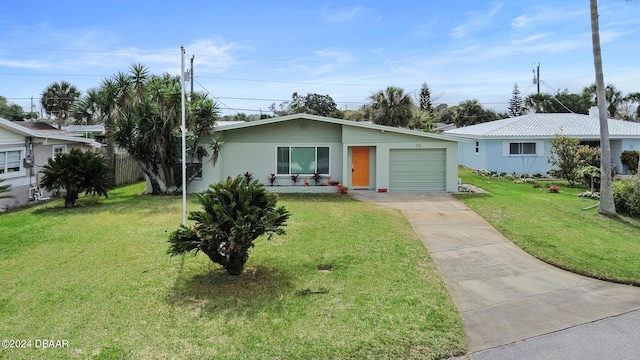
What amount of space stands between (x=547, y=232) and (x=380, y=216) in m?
4.40

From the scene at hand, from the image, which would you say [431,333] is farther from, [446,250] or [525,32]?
[525,32]

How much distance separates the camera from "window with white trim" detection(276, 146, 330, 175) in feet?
59.0

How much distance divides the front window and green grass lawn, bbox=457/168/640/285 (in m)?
6.79

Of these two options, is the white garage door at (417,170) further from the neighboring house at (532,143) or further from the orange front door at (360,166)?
the neighboring house at (532,143)

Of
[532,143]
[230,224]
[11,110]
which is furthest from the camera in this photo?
[11,110]

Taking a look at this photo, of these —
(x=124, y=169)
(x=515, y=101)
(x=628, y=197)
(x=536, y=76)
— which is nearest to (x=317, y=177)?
(x=124, y=169)

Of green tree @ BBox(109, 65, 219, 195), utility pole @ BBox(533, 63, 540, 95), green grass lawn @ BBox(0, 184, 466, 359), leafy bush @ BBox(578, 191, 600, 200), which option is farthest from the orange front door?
utility pole @ BBox(533, 63, 540, 95)

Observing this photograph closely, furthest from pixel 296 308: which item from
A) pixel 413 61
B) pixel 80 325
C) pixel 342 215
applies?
pixel 413 61

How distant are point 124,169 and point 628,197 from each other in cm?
2241

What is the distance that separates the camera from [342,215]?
1236cm

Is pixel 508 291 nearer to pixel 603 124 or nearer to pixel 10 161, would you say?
pixel 603 124

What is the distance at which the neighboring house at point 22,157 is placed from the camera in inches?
563

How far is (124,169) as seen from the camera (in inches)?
850

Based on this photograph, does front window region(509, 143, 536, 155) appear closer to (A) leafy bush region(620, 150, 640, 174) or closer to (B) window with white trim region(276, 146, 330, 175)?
(A) leafy bush region(620, 150, 640, 174)
